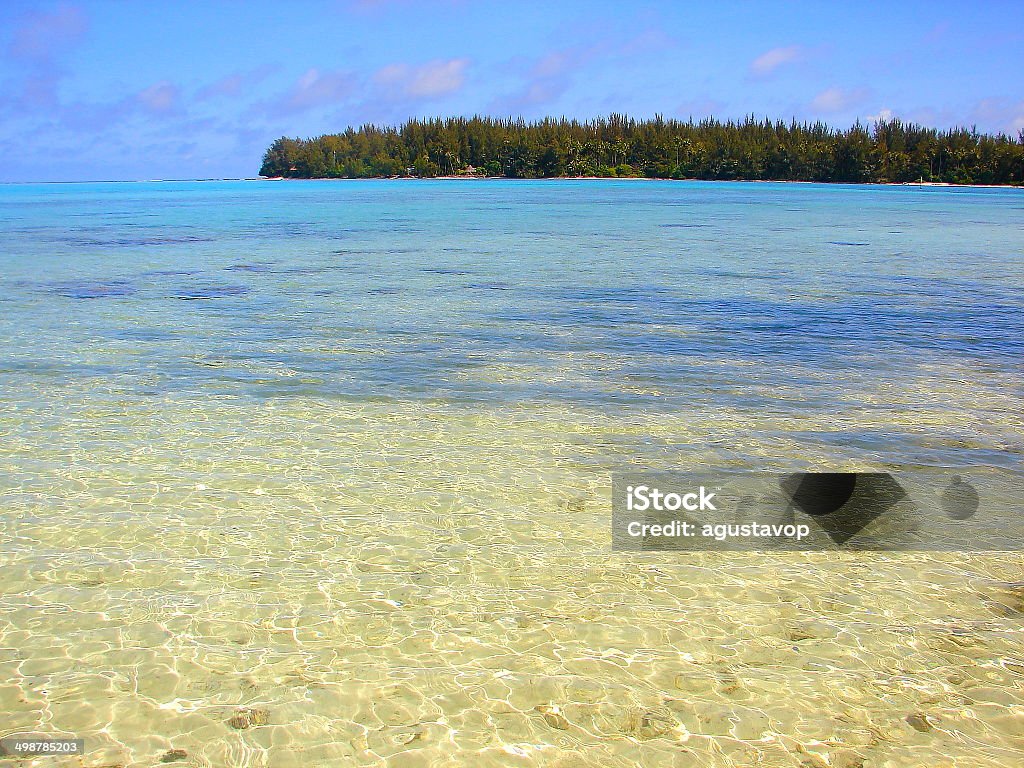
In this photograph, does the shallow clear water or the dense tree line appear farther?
the dense tree line

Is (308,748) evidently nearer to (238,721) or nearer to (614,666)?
(238,721)

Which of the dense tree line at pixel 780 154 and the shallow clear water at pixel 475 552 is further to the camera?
the dense tree line at pixel 780 154

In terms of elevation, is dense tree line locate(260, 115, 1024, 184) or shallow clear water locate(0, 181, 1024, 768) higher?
dense tree line locate(260, 115, 1024, 184)

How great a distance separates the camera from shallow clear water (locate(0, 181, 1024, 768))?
416 cm

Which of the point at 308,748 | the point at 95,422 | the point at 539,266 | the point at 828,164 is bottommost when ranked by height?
the point at 308,748

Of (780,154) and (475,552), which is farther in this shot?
(780,154)

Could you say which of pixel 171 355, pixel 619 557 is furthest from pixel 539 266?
pixel 619 557

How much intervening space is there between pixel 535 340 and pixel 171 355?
19.5 feet

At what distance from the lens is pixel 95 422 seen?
351 inches

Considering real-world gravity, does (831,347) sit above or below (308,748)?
above

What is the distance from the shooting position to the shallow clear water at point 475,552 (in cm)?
→ 416

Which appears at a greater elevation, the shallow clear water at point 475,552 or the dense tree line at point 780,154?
the dense tree line at point 780,154

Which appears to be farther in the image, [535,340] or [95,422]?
[535,340]

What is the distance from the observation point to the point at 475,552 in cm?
596
